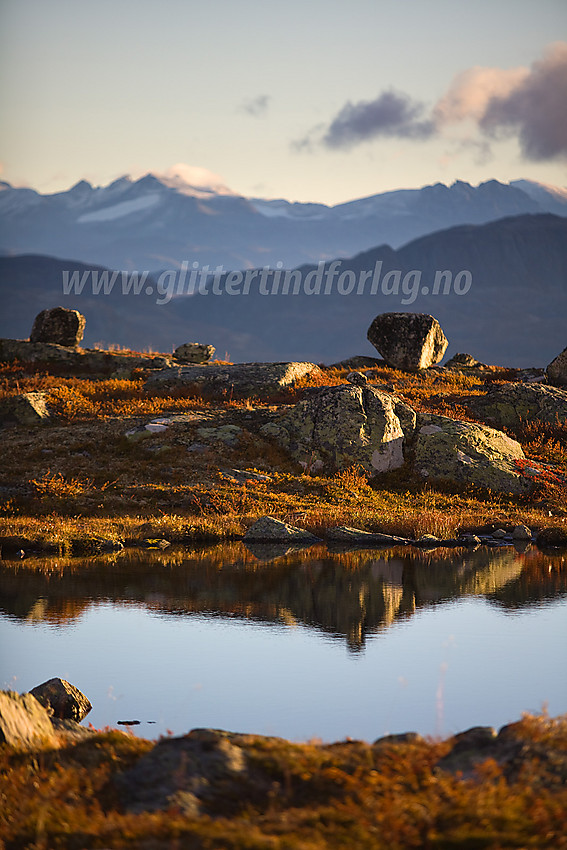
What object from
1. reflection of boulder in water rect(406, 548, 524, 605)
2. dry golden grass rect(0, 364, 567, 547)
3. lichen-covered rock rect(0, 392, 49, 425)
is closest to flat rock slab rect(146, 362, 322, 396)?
dry golden grass rect(0, 364, 567, 547)

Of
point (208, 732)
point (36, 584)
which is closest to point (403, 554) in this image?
point (36, 584)

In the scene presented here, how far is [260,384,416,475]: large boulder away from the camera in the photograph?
3428 centimetres

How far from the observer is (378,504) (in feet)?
101

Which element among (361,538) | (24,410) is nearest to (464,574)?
(361,538)

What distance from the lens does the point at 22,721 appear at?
965 centimetres

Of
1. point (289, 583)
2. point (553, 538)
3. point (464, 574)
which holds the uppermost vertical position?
point (553, 538)

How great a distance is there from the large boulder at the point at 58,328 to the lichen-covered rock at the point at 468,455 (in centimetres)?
3097

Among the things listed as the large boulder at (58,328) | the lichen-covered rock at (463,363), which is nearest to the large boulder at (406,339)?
the lichen-covered rock at (463,363)

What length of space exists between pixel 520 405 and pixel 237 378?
46.7 ft

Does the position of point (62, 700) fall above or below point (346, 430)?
below

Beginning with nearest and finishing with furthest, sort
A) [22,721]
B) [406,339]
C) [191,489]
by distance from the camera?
[22,721]
[191,489]
[406,339]

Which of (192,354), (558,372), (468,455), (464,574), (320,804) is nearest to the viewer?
(320,804)

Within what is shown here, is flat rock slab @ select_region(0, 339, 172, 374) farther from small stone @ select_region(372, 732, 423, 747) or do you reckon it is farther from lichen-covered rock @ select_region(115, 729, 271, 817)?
lichen-covered rock @ select_region(115, 729, 271, 817)

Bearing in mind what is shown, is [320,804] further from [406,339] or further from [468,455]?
[406,339]
